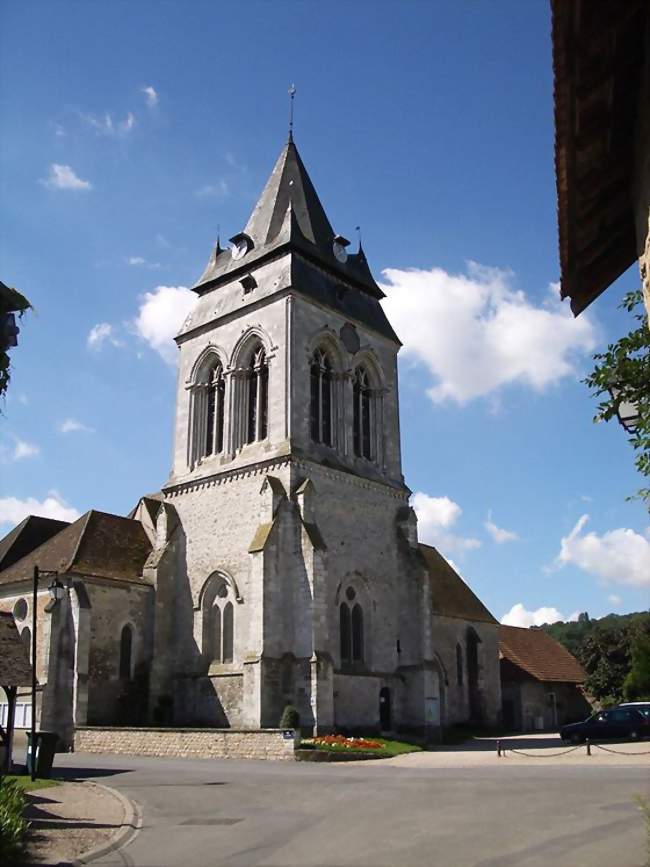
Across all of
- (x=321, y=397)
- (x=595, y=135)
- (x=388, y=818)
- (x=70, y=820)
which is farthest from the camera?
(x=321, y=397)

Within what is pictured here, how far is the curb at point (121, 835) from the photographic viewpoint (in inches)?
366

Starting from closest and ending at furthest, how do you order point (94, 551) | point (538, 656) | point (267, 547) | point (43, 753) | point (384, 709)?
point (43, 753) → point (267, 547) → point (384, 709) → point (94, 551) → point (538, 656)

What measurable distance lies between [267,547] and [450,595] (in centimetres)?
1483

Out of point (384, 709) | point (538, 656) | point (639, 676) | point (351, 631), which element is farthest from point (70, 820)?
point (538, 656)

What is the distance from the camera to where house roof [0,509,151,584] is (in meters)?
29.7

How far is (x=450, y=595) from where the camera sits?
3956cm

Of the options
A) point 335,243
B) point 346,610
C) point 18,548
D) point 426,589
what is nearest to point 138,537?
point 18,548

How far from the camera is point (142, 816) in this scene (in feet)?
40.9

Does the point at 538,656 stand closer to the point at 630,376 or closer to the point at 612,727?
the point at 612,727

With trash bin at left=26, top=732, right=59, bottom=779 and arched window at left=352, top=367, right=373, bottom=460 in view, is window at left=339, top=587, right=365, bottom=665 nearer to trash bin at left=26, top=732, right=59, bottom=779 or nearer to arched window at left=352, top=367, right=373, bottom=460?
arched window at left=352, top=367, right=373, bottom=460

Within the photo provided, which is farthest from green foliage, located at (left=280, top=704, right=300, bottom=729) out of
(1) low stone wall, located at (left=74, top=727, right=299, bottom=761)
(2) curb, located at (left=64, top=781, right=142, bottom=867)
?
(2) curb, located at (left=64, top=781, right=142, bottom=867)

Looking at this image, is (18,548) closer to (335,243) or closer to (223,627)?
(223,627)

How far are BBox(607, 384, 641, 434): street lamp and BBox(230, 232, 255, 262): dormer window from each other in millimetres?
29620

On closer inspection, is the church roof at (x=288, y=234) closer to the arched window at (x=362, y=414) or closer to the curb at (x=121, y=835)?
the arched window at (x=362, y=414)
